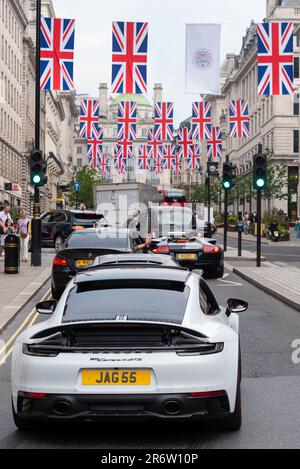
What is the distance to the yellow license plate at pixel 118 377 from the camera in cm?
601

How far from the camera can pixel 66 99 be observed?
6004 inches

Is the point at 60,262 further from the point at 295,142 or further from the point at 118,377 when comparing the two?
the point at 295,142

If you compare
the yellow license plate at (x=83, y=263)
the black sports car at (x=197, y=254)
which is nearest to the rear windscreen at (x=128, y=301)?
the yellow license plate at (x=83, y=263)

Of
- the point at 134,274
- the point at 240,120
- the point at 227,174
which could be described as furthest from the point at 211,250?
the point at 240,120

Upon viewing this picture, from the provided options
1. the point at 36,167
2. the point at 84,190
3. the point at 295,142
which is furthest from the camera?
the point at 84,190

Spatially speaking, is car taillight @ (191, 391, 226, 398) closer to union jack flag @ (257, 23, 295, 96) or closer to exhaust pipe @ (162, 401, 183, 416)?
exhaust pipe @ (162, 401, 183, 416)

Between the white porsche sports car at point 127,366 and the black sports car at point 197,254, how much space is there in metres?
16.0

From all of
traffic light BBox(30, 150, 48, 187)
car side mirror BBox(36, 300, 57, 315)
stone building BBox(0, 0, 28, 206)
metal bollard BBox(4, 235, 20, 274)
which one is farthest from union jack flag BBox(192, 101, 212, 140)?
car side mirror BBox(36, 300, 57, 315)

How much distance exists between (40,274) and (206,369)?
1725 cm

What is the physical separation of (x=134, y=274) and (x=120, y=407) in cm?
152

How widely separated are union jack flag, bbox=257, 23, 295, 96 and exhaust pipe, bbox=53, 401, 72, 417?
82.8ft

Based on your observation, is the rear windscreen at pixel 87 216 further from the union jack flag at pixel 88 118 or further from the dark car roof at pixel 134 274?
the dark car roof at pixel 134 274

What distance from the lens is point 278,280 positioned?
21.5 meters

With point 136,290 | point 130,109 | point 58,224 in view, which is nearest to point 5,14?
point 130,109
